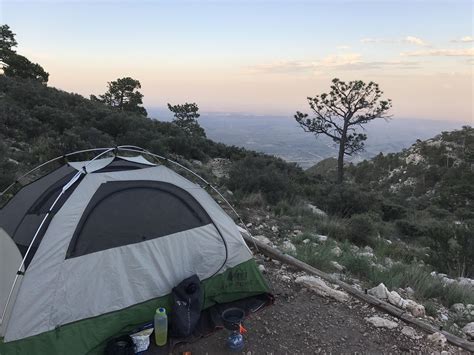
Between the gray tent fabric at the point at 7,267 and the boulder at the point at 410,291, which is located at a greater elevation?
the gray tent fabric at the point at 7,267

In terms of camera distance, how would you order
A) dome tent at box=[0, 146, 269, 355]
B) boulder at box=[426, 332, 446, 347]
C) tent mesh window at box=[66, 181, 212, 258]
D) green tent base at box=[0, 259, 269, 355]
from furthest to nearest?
boulder at box=[426, 332, 446, 347] → tent mesh window at box=[66, 181, 212, 258] → dome tent at box=[0, 146, 269, 355] → green tent base at box=[0, 259, 269, 355]

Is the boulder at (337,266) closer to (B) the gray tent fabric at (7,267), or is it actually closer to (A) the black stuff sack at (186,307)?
(A) the black stuff sack at (186,307)

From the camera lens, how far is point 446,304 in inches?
224

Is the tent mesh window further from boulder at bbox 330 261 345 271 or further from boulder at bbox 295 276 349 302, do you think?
boulder at bbox 330 261 345 271

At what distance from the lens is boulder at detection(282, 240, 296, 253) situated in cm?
677

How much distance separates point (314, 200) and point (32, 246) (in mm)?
10352

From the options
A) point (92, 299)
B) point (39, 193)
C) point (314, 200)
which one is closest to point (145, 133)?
point (314, 200)

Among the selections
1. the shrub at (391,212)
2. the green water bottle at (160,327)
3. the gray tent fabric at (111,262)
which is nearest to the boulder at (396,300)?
the gray tent fabric at (111,262)

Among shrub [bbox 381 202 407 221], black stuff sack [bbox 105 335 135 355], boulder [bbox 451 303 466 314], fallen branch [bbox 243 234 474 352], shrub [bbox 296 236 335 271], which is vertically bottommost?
shrub [bbox 381 202 407 221]

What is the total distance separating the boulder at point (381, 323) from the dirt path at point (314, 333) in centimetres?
4

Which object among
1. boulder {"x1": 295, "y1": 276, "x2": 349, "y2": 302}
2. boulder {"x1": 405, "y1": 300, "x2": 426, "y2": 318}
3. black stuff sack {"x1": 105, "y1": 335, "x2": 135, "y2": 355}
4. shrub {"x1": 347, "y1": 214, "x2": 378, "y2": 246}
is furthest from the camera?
shrub {"x1": 347, "y1": 214, "x2": 378, "y2": 246}

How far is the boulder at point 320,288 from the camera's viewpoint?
519cm

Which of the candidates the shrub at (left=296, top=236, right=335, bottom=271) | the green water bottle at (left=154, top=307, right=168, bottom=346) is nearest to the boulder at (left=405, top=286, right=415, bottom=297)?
the shrub at (left=296, top=236, right=335, bottom=271)

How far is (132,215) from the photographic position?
13.7 ft
